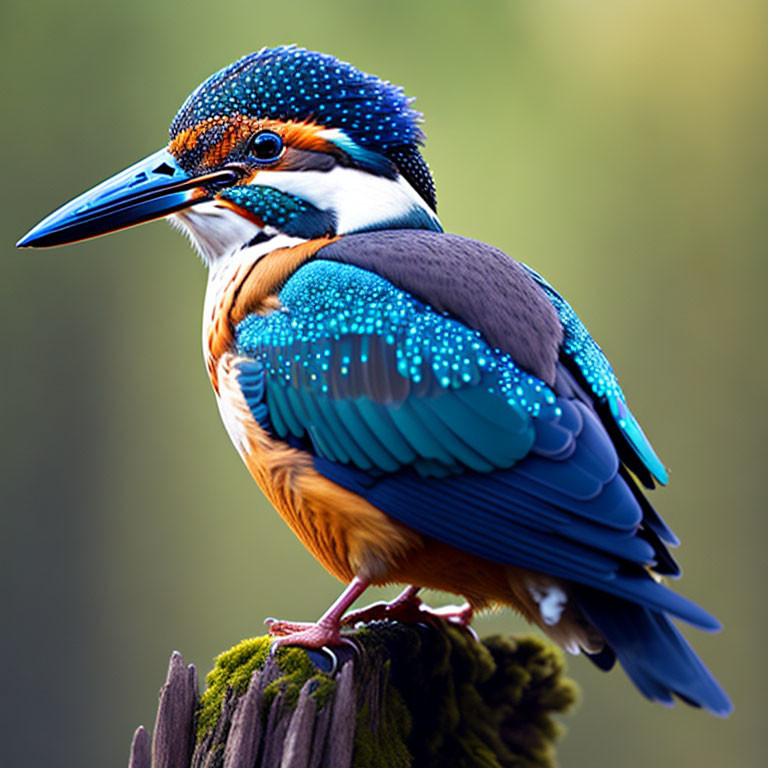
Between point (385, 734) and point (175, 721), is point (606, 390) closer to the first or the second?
point (385, 734)

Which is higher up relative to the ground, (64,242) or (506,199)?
(64,242)

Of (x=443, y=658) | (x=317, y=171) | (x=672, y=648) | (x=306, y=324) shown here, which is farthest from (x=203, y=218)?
(x=672, y=648)

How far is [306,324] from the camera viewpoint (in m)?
2.26

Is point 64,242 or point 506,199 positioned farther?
point 506,199

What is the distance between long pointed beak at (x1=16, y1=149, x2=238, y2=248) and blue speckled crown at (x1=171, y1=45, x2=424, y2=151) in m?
0.15

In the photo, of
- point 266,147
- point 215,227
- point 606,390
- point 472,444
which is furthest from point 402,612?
point 266,147

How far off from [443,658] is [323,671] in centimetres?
50

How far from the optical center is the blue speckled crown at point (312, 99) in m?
2.46

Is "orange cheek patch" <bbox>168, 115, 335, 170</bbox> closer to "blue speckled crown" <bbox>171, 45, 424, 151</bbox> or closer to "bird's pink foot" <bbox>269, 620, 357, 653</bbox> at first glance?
"blue speckled crown" <bbox>171, 45, 424, 151</bbox>

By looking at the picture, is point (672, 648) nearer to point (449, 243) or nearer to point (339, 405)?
point (339, 405)

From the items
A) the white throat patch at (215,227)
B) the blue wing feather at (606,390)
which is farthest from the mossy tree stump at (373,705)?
the white throat patch at (215,227)

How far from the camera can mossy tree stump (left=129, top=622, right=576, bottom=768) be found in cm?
194

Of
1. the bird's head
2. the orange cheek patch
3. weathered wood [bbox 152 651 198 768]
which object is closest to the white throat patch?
the bird's head

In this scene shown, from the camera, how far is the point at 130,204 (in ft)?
8.24
